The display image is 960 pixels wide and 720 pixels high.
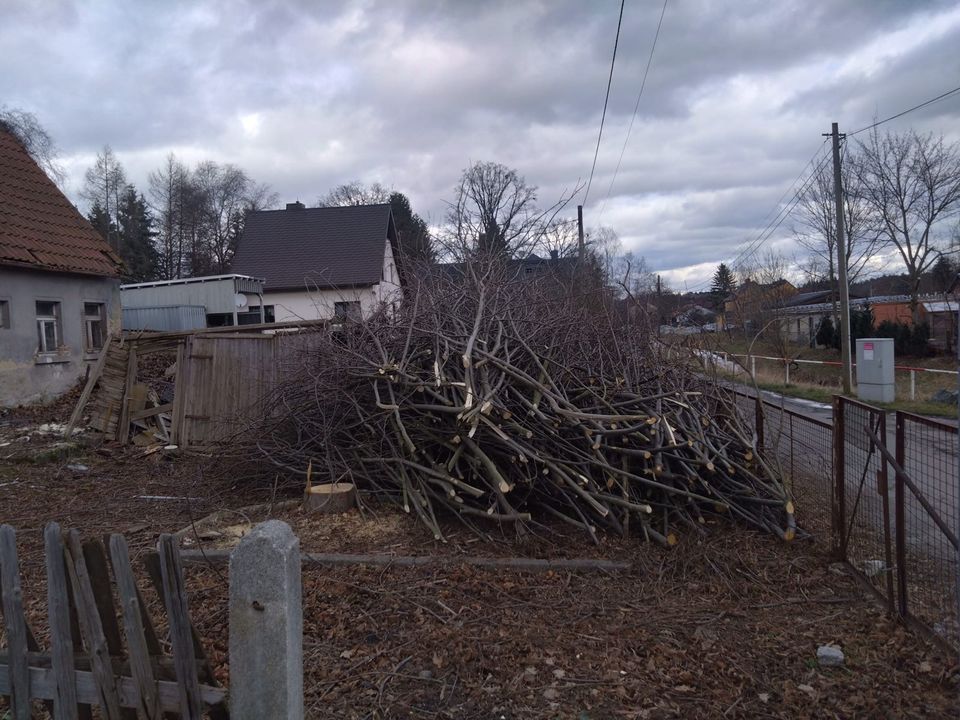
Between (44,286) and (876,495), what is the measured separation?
1573cm

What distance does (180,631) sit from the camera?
246 cm

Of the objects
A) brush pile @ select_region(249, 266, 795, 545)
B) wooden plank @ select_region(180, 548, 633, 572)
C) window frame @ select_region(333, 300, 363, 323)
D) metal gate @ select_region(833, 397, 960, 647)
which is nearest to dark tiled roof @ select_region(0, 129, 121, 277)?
window frame @ select_region(333, 300, 363, 323)

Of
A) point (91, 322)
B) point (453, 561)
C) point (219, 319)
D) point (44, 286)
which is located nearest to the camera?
point (453, 561)

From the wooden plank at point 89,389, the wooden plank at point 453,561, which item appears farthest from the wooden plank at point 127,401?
→ the wooden plank at point 453,561

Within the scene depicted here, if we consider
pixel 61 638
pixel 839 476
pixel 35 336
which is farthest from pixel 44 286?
pixel 839 476

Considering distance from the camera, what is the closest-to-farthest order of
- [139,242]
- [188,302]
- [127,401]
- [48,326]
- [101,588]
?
[101,588]
[127,401]
[48,326]
[188,302]
[139,242]

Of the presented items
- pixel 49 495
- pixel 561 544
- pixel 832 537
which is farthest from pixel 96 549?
pixel 49 495

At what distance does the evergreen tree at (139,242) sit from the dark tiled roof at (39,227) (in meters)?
27.9

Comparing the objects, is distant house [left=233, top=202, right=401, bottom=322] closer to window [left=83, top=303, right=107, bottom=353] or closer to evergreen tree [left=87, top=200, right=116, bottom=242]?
window [left=83, top=303, right=107, bottom=353]

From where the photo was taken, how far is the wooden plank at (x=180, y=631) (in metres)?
2.46

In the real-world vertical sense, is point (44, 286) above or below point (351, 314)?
above

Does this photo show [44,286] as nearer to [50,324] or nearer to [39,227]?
[50,324]

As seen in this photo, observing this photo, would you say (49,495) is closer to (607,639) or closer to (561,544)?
(561,544)

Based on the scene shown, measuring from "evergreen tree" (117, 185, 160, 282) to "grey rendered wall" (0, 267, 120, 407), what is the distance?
2979 centimetres
